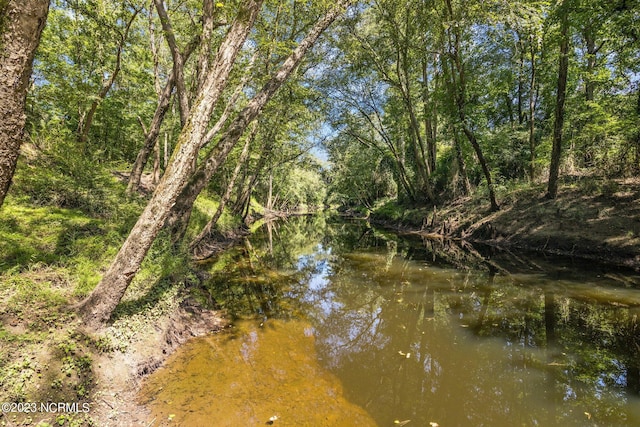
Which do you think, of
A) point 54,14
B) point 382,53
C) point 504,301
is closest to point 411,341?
point 504,301

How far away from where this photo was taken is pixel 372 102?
75.1ft

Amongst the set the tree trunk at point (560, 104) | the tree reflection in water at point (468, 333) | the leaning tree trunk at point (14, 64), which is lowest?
the tree reflection in water at point (468, 333)

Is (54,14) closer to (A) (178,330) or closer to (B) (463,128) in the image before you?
(A) (178,330)

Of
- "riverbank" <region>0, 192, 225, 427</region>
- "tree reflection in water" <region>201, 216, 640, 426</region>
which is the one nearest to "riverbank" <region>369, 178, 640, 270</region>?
"tree reflection in water" <region>201, 216, 640, 426</region>

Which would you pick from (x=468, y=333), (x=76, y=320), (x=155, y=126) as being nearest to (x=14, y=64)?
(x=76, y=320)

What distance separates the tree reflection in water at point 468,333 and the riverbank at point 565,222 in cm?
160

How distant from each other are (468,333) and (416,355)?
57.9 inches

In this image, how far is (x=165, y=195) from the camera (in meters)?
4.43

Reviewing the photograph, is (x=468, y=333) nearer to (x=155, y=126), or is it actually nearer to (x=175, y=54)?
(x=175, y=54)

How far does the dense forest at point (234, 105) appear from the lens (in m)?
4.67

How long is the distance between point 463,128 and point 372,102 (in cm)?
981

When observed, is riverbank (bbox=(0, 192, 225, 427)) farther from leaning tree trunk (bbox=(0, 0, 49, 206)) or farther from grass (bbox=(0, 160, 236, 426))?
leaning tree trunk (bbox=(0, 0, 49, 206))

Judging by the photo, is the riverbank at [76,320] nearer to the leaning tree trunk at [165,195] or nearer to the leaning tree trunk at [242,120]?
the leaning tree trunk at [165,195]

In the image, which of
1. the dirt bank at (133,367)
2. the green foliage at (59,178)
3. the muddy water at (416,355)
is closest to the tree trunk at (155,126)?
the green foliage at (59,178)
